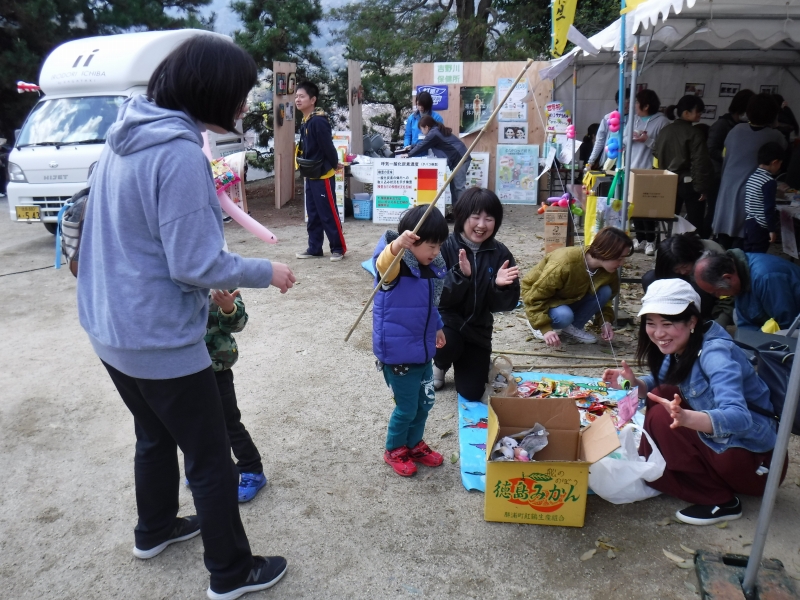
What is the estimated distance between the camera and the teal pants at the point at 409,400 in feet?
9.94

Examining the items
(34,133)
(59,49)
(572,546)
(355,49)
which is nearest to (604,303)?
(572,546)

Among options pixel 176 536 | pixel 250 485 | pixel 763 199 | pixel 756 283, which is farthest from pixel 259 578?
pixel 763 199

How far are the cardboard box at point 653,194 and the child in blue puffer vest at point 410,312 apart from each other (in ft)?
8.16

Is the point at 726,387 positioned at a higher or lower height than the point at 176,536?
higher

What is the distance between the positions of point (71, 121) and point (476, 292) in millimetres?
6668

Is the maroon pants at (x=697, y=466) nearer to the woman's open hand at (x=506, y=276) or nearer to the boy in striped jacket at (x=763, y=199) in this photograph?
the woman's open hand at (x=506, y=276)

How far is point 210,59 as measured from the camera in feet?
6.10

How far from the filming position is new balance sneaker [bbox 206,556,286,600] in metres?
2.38

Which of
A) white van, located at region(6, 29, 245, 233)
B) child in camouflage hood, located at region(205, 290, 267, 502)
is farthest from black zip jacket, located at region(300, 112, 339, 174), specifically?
child in camouflage hood, located at region(205, 290, 267, 502)

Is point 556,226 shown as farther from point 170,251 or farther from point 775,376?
point 170,251

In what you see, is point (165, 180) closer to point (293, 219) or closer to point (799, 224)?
point (799, 224)

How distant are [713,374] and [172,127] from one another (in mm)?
2197

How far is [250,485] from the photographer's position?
3037 millimetres

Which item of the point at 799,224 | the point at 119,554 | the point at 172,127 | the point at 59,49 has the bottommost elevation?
the point at 119,554
